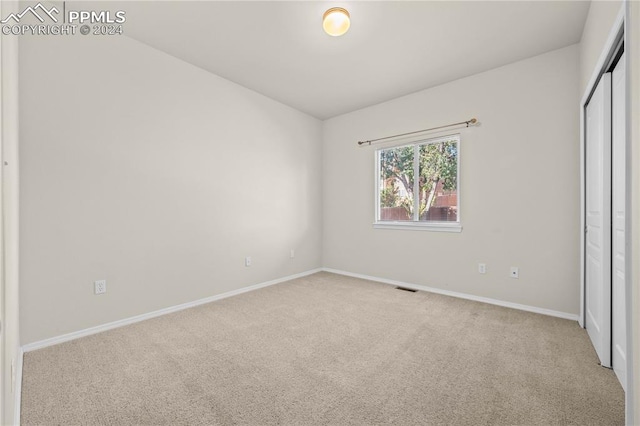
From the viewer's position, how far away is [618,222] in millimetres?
1759

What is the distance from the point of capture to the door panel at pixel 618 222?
5.52 feet

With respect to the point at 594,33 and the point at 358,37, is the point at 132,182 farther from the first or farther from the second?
the point at 594,33

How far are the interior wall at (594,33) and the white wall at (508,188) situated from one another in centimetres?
26

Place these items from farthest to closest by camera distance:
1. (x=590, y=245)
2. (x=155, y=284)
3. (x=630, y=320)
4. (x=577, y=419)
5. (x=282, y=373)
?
(x=155, y=284) < (x=590, y=245) < (x=282, y=373) < (x=577, y=419) < (x=630, y=320)

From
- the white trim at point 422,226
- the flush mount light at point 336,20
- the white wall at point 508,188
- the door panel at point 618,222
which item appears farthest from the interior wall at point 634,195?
the white trim at point 422,226

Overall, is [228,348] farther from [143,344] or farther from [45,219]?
[45,219]

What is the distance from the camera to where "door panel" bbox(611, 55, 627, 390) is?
66.2 inches

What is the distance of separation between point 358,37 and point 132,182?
2526 mm

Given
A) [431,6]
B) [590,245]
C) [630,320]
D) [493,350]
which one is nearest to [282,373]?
[493,350]

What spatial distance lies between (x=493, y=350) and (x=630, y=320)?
1.21 metres

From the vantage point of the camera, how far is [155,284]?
283cm

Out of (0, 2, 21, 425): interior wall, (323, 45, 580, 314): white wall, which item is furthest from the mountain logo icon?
(323, 45, 580, 314): white wall

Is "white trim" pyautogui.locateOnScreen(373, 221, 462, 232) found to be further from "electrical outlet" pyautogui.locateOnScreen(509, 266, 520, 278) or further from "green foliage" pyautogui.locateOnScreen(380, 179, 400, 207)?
"electrical outlet" pyautogui.locateOnScreen(509, 266, 520, 278)

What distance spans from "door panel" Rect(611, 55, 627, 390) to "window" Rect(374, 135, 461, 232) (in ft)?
5.30
